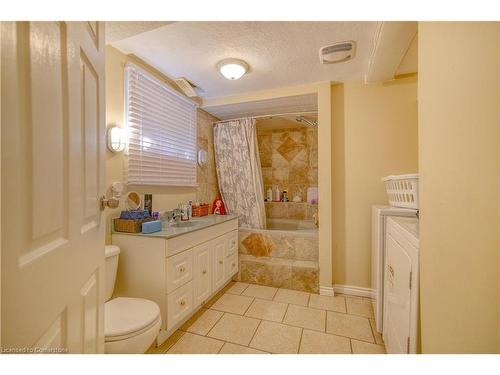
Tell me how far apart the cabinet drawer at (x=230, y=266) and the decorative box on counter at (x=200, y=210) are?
65 centimetres

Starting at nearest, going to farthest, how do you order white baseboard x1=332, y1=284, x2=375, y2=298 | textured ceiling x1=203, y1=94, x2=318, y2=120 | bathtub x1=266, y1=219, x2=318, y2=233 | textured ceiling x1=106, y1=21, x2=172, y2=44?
textured ceiling x1=106, y1=21, x2=172, y2=44 → white baseboard x1=332, y1=284, x2=375, y2=298 → textured ceiling x1=203, y1=94, x2=318, y2=120 → bathtub x1=266, y1=219, x2=318, y2=233

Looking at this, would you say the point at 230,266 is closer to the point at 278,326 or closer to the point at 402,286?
A: the point at 278,326

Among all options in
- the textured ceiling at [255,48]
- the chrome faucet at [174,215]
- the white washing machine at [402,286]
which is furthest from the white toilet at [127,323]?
the textured ceiling at [255,48]

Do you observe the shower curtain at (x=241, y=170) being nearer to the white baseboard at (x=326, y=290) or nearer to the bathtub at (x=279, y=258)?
the bathtub at (x=279, y=258)

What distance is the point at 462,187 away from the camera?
2.11ft

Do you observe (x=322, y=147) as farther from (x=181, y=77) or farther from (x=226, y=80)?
(x=181, y=77)

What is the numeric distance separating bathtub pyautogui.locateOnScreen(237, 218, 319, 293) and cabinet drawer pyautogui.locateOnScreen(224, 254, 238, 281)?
9cm

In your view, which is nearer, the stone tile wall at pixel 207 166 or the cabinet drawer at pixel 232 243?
the cabinet drawer at pixel 232 243

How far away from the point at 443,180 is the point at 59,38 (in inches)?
47.0

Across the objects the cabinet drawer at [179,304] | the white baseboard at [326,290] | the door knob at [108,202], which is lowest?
the white baseboard at [326,290]

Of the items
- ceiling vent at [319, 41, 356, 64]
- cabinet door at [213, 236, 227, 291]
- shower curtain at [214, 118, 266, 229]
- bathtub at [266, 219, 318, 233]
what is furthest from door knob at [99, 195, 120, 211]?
bathtub at [266, 219, 318, 233]

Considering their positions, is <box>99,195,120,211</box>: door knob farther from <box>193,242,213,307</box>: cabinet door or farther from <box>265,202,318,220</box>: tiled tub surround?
<box>265,202,318,220</box>: tiled tub surround

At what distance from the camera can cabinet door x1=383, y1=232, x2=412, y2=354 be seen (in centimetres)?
101

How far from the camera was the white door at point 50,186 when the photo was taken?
0.39 meters
